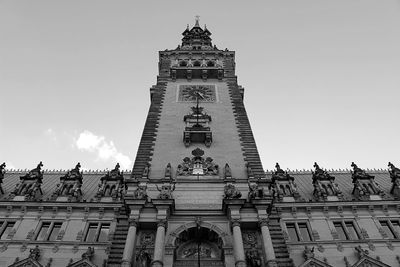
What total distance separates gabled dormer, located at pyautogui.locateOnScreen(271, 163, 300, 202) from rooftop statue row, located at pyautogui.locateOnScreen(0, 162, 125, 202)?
38.2 ft

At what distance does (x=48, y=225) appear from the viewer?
27.4m

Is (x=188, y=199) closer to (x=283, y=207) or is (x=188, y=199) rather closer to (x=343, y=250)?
(x=283, y=207)

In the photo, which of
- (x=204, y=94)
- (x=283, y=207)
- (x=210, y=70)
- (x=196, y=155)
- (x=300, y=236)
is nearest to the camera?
(x=300, y=236)

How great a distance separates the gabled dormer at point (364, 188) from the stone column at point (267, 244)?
34.3ft

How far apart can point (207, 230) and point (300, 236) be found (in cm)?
671

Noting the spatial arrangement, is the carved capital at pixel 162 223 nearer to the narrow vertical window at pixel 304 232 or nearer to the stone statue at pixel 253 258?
the stone statue at pixel 253 258

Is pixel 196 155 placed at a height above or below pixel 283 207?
above

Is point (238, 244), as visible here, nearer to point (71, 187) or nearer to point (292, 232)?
point (292, 232)

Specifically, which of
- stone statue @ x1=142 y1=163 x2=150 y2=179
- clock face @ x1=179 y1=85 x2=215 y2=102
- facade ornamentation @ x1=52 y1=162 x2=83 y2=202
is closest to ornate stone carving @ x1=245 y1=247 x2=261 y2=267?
stone statue @ x1=142 y1=163 x2=150 y2=179

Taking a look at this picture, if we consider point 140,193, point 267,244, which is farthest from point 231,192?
point 140,193

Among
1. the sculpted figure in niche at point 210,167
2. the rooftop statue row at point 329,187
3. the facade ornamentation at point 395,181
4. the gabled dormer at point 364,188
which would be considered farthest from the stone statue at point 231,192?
the facade ornamentation at point 395,181

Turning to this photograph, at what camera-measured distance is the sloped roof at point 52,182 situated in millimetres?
32344

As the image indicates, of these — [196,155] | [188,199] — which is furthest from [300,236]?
[196,155]

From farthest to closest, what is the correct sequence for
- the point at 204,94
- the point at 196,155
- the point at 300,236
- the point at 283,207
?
the point at 204,94, the point at 196,155, the point at 283,207, the point at 300,236
